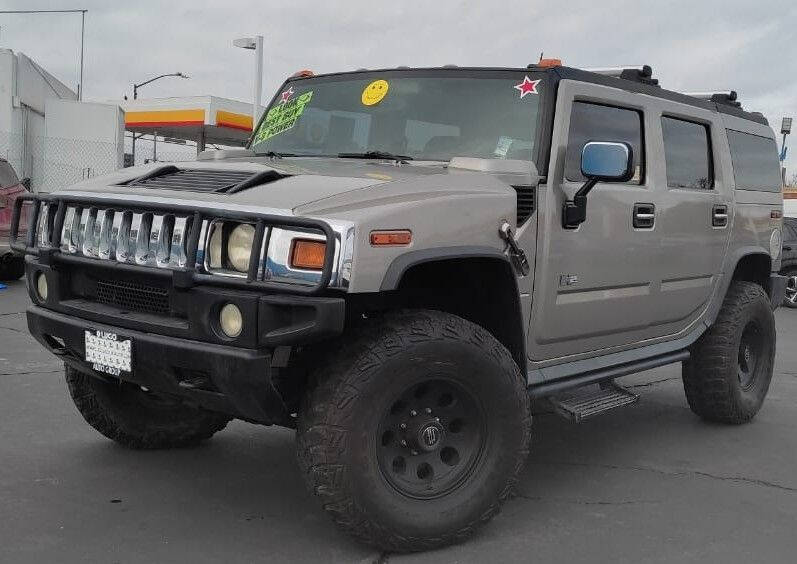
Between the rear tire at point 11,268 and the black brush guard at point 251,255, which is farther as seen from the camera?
the rear tire at point 11,268

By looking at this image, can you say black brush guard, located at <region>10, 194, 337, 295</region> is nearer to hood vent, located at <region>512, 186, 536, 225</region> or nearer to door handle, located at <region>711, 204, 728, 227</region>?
hood vent, located at <region>512, 186, 536, 225</region>

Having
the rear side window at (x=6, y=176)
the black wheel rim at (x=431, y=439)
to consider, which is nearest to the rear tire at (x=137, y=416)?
the black wheel rim at (x=431, y=439)

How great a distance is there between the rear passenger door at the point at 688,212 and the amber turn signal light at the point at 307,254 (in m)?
2.26

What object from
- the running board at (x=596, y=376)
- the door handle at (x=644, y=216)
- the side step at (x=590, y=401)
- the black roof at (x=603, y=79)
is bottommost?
the side step at (x=590, y=401)

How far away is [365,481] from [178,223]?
3.71ft

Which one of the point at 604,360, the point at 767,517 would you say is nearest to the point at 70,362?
the point at 604,360

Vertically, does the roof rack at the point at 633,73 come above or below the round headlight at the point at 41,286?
above

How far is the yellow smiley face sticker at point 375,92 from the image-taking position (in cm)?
438

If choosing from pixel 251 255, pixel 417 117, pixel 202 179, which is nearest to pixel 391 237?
pixel 251 255

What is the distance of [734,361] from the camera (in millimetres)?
5305

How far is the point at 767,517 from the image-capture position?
12.6 ft

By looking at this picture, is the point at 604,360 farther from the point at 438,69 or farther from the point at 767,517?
the point at 438,69

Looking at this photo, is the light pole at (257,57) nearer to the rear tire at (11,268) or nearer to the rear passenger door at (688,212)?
the rear tire at (11,268)

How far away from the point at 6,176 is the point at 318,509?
883 centimetres
